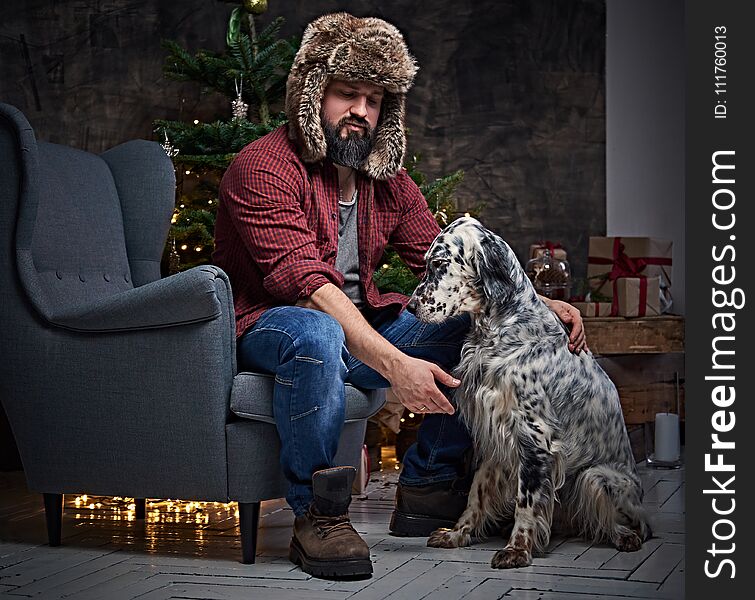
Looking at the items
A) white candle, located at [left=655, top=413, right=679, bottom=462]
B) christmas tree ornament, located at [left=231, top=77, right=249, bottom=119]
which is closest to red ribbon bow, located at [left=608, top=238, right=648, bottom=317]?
white candle, located at [left=655, top=413, right=679, bottom=462]

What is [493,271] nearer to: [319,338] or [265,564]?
[319,338]

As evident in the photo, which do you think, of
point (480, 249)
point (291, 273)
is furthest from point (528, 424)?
point (291, 273)

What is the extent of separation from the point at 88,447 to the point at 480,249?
1149 mm

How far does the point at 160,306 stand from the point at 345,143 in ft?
2.34

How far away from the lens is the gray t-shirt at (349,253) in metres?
2.98

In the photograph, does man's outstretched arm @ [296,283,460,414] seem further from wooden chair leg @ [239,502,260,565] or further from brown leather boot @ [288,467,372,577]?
wooden chair leg @ [239,502,260,565]

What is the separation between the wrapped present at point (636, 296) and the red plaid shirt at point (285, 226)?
1454 millimetres

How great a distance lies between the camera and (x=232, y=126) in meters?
3.96

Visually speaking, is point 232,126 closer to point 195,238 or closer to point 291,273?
point 195,238

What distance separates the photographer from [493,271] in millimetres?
2658

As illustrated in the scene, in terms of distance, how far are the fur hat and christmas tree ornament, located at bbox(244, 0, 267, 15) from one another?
4.21 feet

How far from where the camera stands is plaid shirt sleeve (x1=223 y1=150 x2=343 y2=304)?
8.72ft

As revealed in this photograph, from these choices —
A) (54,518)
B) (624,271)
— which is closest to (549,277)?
(624,271)

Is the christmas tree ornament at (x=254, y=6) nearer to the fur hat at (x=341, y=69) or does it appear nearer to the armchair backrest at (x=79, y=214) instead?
the armchair backrest at (x=79, y=214)
